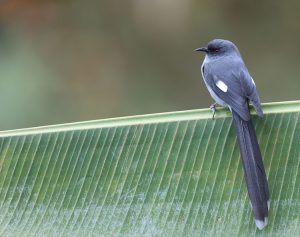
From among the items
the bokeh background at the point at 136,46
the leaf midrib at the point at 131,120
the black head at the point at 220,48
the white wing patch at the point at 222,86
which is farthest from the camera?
the bokeh background at the point at 136,46

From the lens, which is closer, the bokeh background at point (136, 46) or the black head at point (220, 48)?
the black head at point (220, 48)

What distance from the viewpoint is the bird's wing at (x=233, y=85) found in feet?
13.1

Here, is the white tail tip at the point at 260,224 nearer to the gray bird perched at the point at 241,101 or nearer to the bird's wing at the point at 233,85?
the gray bird perched at the point at 241,101

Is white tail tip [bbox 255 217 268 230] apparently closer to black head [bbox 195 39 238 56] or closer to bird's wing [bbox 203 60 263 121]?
bird's wing [bbox 203 60 263 121]

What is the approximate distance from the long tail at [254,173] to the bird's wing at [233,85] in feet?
0.43

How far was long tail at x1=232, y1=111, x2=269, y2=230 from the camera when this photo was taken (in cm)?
324

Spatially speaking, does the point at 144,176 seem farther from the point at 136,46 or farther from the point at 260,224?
the point at 136,46

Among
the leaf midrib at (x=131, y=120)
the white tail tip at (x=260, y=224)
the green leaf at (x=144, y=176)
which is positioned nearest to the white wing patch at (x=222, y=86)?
the green leaf at (x=144, y=176)

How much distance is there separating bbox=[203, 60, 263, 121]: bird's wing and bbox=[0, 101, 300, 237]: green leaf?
189 mm

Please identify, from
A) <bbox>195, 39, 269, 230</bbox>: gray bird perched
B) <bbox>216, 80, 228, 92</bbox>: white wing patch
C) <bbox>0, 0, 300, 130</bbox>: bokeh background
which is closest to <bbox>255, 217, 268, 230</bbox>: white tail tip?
<bbox>195, 39, 269, 230</bbox>: gray bird perched

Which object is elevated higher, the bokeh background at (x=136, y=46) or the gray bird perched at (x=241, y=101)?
the gray bird perched at (x=241, y=101)

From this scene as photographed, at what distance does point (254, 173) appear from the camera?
3.39m

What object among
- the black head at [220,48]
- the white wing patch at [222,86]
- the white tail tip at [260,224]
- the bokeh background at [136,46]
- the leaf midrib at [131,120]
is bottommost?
the bokeh background at [136,46]

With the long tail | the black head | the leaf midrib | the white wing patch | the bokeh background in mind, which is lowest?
the bokeh background
